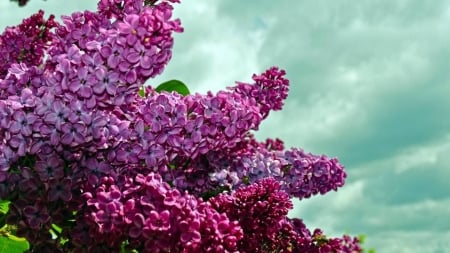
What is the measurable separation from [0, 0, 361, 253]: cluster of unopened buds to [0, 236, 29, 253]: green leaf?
21.6 inches

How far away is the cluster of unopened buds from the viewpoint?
8.93ft

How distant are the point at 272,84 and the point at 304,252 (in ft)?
2.54

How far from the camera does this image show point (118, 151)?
290 cm

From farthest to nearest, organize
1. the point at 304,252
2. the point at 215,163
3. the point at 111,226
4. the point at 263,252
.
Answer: the point at 304,252
the point at 215,163
the point at 263,252
the point at 111,226

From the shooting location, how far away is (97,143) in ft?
9.30

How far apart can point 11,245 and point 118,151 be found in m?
0.86

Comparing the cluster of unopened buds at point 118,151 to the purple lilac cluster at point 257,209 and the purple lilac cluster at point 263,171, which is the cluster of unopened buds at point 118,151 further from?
the purple lilac cluster at point 263,171

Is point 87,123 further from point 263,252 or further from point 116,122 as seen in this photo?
point 263,252

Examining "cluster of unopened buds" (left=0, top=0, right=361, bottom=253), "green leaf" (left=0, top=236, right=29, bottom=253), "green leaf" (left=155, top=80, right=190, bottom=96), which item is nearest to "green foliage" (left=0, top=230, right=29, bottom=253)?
"green leaf" (left=0, top=236, right=29, bottom=253)

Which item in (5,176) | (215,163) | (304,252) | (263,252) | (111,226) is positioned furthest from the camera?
(304,252)

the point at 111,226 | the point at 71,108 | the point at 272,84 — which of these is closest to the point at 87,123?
the point at 71,108

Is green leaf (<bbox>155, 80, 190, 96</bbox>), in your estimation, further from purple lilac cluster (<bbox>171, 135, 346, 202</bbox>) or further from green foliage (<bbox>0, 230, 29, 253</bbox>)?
green foliage (<bbox>0, 230, 29, 253</bbox>)

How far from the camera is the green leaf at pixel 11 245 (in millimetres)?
3463

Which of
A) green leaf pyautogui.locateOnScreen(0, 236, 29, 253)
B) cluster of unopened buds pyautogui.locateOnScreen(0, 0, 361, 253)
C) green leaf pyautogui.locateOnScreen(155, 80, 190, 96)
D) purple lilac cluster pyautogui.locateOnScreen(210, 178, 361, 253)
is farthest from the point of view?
green leaf pyautogui.locateOnScreen(155, 80, 190, 96)
